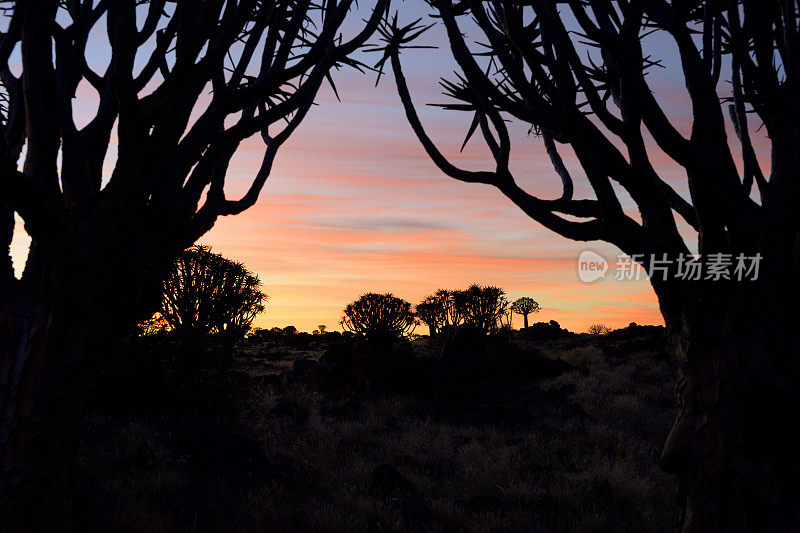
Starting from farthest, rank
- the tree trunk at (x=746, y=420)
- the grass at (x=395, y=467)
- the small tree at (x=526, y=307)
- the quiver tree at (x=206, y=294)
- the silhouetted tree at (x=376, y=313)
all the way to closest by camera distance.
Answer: the small tree at (x=526, y=307) < the silhouetted tree at (x=376, y=313) < the quiver tree at (x=206, y=294) < the grass at (x=395, y=467) < the tree trunk at (x=746, y=420)

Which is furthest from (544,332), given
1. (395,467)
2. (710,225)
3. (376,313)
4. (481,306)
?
(710,225)

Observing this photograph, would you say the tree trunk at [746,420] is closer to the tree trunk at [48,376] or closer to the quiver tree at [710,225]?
the quiver tree at [710,225]

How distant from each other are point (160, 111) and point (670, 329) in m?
4.25

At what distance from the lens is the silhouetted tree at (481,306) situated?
96.7 feet

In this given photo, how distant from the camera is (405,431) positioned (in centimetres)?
1098

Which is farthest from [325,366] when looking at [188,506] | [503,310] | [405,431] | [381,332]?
[503,310]

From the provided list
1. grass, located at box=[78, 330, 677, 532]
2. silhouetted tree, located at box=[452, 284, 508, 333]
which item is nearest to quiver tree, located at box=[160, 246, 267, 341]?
grass, located at box=[78, 330, 677, 532]

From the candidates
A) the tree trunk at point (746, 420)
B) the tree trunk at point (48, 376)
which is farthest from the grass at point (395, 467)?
the tree trunk at point (746, 420)

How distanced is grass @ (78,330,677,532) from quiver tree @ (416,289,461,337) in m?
17.1

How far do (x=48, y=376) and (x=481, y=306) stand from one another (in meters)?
25.9

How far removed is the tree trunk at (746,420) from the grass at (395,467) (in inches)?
80.2

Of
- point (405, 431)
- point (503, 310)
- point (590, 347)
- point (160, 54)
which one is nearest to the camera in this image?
point (160, 54)

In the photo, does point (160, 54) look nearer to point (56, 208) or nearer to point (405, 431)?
point (56, 208)

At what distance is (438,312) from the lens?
1211 inches
